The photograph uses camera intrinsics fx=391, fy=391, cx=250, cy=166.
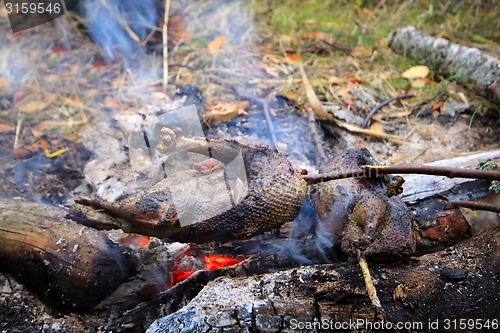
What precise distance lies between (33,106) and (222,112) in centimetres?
196

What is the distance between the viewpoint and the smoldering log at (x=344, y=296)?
58.6 inches

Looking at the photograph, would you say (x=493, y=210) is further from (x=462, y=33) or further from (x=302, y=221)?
(x=462, y=33)

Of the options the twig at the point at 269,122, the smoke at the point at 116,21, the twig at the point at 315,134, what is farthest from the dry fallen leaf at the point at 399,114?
the smoke at the point at 116,21

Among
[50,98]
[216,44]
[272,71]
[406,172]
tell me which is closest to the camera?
[406,172]

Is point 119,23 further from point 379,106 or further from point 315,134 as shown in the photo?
point 379,106

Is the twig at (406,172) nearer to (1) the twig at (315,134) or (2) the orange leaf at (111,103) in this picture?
(1) the twig at (315,134)

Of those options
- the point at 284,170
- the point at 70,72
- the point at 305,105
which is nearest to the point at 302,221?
the point at 284,170

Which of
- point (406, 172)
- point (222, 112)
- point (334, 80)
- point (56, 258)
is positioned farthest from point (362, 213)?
point (334, 80)

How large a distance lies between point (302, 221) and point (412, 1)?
4.92 meters

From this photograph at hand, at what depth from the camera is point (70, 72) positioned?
14.2 feet

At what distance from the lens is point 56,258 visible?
6.06 feet

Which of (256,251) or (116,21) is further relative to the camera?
(116,21)

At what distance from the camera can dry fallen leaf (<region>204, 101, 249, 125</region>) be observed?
3.29m

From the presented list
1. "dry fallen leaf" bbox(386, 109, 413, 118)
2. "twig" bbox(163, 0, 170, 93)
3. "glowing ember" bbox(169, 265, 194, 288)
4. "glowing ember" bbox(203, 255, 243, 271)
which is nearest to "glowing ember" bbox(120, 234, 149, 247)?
"glowing ember" bbox(169, 265, 194, 288)
